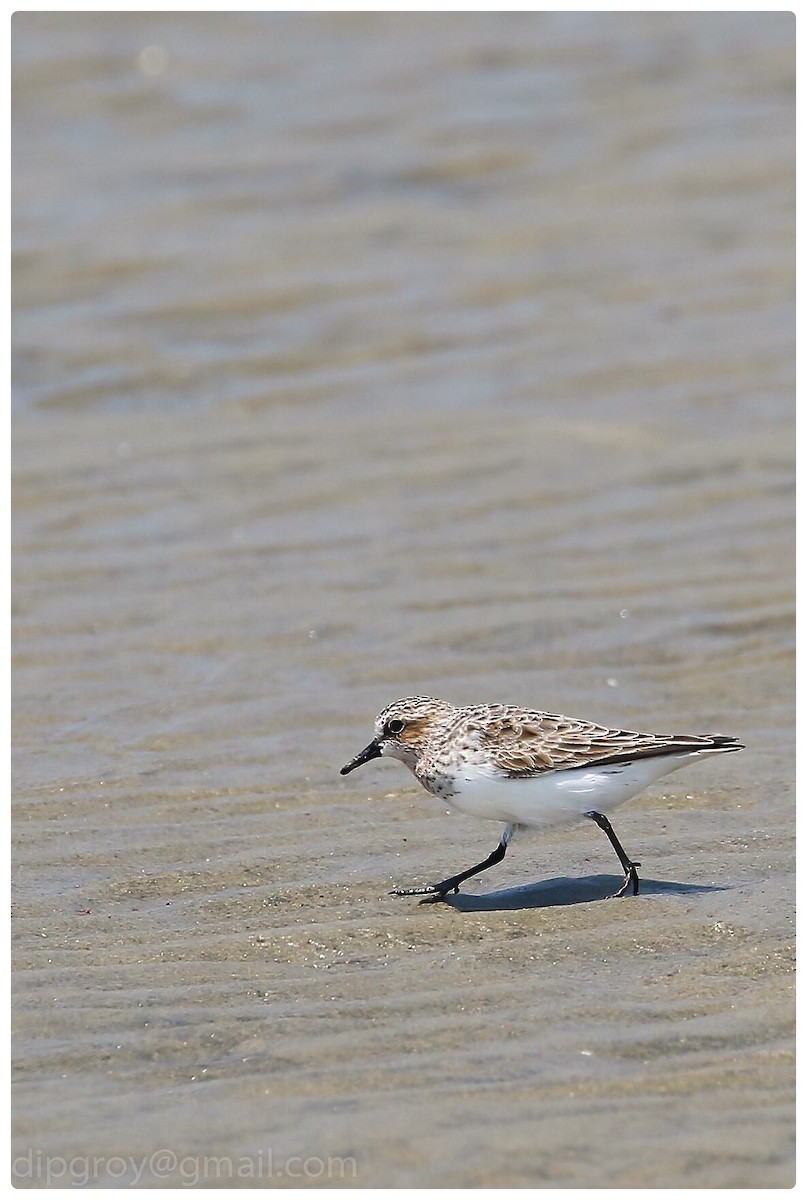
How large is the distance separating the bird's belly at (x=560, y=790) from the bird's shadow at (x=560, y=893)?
0.75ft

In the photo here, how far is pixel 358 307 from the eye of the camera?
12211 millimetres

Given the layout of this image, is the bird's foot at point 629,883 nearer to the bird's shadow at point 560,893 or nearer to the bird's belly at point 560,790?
the bird's shadow at point 560,893

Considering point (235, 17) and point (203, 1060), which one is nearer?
point (203, 1060)

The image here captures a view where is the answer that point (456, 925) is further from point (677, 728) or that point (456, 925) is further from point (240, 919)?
point (677, 728)

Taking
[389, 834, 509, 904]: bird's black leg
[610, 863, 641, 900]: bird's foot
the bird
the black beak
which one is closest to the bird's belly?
the bird

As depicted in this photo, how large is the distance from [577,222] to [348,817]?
7.56 metres

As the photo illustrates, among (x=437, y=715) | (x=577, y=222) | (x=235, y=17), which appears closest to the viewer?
(x=437, y=715)

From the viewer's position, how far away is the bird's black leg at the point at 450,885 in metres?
5.94

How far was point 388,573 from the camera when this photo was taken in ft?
30.1

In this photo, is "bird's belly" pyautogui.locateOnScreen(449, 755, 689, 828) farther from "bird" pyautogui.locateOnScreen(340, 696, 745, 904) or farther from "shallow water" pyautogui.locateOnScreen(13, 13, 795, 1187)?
"shallow water" pyautogui.locateOnScreen(13, 13, 795, 1187)

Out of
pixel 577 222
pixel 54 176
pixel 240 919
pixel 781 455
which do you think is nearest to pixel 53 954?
pixel 240 919

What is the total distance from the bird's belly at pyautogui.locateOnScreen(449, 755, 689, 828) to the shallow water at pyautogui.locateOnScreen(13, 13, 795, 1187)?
0.28 m

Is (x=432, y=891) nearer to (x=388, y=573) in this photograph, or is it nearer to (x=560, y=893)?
(x=560, y=893)

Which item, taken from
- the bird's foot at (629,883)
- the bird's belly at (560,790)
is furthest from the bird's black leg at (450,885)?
the bird's foot at (629,883)
